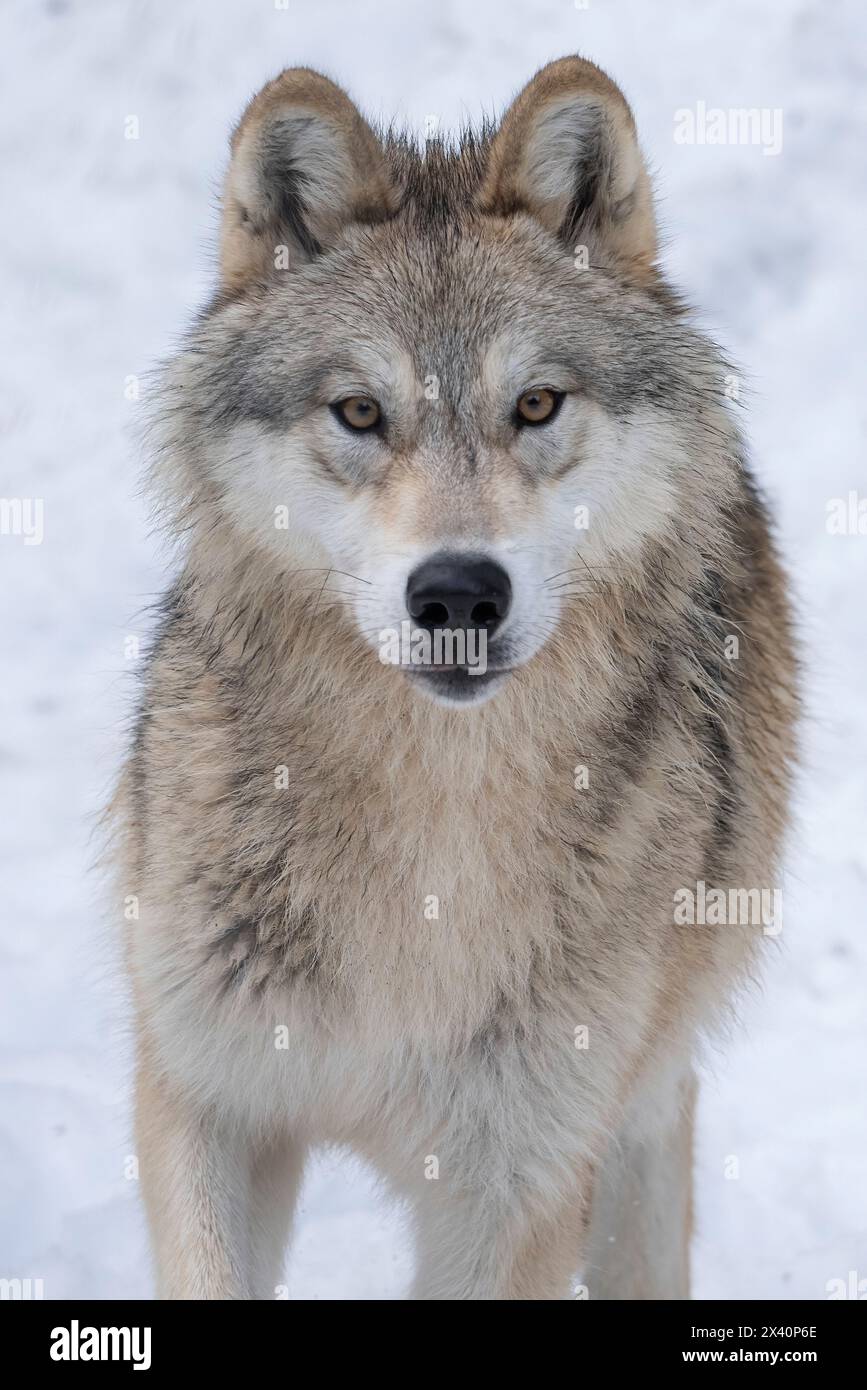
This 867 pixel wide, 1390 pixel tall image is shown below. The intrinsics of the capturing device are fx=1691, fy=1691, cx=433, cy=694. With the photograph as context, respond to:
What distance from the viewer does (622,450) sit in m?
3.45

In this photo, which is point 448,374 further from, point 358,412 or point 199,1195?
point 199,1195

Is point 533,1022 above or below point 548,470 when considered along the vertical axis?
below

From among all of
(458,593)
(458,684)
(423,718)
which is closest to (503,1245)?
(423,718)

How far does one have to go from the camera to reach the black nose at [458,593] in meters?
3.04

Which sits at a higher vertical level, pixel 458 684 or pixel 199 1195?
pixel 458 684

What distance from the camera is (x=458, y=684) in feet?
10.5

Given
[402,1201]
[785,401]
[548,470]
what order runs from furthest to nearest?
[785,401]
[402,1201]
[548,470]

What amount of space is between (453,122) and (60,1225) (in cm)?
519

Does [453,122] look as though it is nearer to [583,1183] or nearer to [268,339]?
[268,339]

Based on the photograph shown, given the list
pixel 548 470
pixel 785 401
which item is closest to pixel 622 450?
pixel 548 470

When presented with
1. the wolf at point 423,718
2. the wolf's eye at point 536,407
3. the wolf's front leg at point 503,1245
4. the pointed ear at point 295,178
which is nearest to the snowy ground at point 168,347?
the wolf at point 423,718

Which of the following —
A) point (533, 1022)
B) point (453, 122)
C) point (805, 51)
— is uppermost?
point (805, 51)

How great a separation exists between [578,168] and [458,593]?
3.77 feet

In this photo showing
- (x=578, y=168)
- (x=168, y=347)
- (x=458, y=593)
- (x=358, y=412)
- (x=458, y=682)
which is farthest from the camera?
(x=168, y=347)
